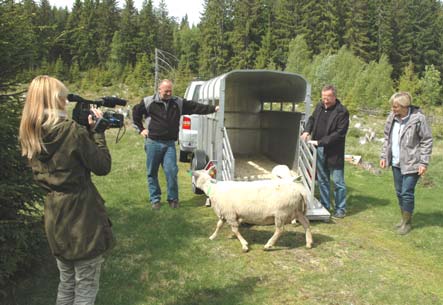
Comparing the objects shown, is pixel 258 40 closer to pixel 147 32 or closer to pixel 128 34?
pixel 147 32

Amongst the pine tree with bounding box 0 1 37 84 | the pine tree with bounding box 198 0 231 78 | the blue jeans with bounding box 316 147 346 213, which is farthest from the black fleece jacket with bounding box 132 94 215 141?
the pine tree with bounding box 198 0 231 78

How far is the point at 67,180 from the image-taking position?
291 cm

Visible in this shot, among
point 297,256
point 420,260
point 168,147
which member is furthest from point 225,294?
point 168,147

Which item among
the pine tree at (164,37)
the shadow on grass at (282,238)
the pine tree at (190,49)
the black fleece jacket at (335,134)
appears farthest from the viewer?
the pine tree at (190,49)

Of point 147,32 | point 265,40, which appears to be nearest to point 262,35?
point 265,40

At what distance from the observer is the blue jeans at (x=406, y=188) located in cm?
639

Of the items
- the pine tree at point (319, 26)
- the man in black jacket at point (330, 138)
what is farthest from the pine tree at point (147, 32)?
the man in black jacket at point (330, 138)

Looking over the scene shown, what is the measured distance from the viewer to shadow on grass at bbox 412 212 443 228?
729 cm

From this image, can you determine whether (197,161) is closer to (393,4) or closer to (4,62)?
(4,62)

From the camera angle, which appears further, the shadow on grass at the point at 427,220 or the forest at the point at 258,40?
the forest at the point at 258,40

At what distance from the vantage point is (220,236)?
624cm

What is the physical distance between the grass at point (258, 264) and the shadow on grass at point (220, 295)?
0.01m

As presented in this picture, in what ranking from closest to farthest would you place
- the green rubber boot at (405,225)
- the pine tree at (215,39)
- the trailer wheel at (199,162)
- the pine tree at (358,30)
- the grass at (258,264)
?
1. the grass at (258,264)
2. the green rubber boot at (405,225)
3. the trailer wheel at (199,162)
4. the pine tree at (358,30)
5. the pine tree at (215,39)

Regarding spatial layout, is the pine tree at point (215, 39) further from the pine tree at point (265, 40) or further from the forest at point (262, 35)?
the pine tree at point (265, 40)
